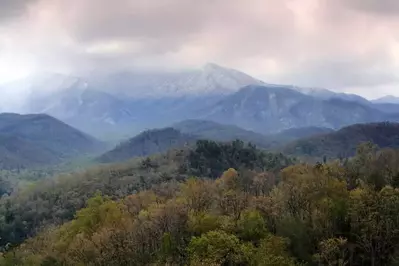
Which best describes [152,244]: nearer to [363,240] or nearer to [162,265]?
[162,265]

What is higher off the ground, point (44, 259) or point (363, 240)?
point (363, 240)

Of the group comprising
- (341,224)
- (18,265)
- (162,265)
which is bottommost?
(18,265)

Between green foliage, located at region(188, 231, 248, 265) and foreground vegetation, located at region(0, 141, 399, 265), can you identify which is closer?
green foliage, located at region(188, 231, 248, 265)

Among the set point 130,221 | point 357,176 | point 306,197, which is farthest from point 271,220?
point 357,176

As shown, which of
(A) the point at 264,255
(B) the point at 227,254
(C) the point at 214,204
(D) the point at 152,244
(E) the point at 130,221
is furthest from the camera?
Result: (C) the point at 214,204

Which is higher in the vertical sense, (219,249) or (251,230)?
(251,230)

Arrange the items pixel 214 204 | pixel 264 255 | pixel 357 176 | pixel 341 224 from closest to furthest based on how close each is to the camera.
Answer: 1. pixel 264 255
2. pixel 341 224
3. pixel 214 204
4. pixel 357 176

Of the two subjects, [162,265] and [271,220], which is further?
[271,220]

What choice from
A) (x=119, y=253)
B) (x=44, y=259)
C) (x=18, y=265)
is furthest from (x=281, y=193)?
(x=18, y=265)

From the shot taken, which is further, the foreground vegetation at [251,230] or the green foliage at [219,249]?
the foreground vegetation at [251,230]

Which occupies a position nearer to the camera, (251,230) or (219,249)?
(219,249)
